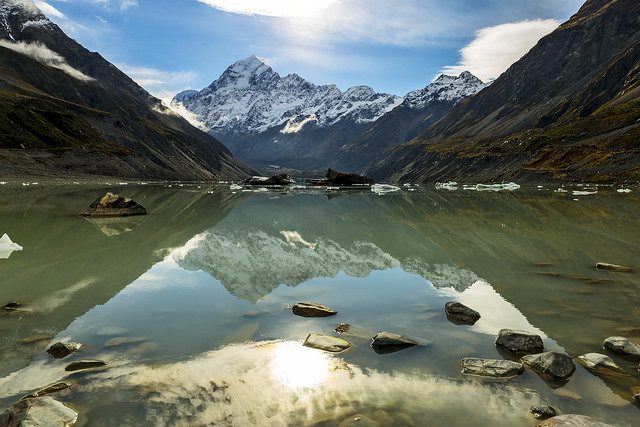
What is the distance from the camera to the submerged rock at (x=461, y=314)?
1388cm

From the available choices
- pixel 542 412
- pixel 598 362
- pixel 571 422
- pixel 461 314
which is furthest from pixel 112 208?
pixel 571 422

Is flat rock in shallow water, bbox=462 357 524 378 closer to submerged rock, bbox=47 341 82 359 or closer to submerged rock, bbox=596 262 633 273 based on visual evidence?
submerged rock, bbox=47 341 82 359

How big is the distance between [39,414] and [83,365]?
2603 millimetres

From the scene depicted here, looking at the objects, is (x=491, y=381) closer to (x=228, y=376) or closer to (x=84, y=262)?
(x=228, y=376)

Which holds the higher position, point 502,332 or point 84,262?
point 502,332

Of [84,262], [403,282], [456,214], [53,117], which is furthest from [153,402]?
[53,117]

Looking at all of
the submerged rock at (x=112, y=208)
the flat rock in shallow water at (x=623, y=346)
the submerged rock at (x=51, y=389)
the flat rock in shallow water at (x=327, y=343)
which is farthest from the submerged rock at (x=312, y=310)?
the submerged rock at (x=112, y=208)

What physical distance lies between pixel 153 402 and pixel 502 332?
877 centimetres

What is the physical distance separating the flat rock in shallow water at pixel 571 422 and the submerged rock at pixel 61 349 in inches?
422

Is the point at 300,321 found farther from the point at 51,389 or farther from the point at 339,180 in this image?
the point at 339,180

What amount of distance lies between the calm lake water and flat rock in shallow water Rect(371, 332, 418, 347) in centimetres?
35

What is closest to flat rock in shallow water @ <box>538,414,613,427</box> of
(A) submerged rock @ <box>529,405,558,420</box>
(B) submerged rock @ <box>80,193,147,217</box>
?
(A) submerged rock @ <box>529,405,558,420</box>

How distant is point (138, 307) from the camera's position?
15227 mm

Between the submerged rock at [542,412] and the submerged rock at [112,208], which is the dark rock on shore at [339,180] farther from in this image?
the submerged rock at [542,412]
